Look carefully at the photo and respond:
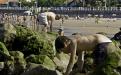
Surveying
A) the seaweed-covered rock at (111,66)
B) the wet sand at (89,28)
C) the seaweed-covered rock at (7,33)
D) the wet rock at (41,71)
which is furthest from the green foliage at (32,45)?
the wet sand at (89,28)

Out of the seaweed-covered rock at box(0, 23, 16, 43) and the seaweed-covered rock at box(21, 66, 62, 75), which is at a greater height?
the seaweed-covered rock at box(21, 66, 62, 75)

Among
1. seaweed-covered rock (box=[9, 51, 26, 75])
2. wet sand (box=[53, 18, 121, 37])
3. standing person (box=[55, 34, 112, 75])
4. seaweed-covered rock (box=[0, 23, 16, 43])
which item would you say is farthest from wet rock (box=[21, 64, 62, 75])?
wet sand (box=[53, 18, 121, 37])

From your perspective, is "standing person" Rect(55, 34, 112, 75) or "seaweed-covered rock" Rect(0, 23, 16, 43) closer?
"standing person" Rect(55, 34, 112, 75)

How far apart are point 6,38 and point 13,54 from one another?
1924 mm

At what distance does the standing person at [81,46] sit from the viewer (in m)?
7.46

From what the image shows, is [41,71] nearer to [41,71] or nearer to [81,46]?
[41,71]

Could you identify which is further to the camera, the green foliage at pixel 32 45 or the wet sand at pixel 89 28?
the wet sand at pixel 89 28

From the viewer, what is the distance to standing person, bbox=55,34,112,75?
746 cm

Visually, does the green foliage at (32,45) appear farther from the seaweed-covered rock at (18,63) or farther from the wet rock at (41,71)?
the wet rock at (41,71)

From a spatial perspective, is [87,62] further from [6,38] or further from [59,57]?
[6,38]

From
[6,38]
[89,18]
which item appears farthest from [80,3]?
[6,38]

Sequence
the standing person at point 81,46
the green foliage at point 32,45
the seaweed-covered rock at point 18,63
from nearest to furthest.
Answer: the standing person at point 81,46
the seaweed-covered rock at point 18,63
the green foliage at point 32,45

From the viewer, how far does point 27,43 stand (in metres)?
11.6

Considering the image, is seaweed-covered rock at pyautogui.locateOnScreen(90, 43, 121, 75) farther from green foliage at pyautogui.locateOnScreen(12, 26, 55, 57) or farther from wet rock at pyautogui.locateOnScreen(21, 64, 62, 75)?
green foliage at pyautogui.locateOnScreen(12, 26, 55, 57)
